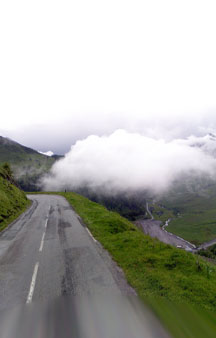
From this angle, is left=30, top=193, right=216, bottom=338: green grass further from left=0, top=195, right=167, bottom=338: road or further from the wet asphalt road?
the wet asphalt road

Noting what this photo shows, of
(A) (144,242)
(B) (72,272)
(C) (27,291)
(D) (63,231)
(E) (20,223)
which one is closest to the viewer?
(C) (27,291)

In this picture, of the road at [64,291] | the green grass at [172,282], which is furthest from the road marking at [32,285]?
the green grass at [172,282]

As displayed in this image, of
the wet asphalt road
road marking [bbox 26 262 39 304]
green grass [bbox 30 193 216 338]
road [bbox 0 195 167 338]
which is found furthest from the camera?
the wet asphalt road

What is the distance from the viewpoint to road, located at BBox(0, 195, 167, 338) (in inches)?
244

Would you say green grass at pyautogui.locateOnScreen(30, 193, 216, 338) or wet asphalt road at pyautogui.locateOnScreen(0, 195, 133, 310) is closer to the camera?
green grass at pyautogui.locateOnScreen(30, 193, 216, 338)

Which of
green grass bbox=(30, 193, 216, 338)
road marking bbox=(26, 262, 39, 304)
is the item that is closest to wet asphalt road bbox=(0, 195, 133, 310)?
road marking bbox=(26, 262, 39, 304)

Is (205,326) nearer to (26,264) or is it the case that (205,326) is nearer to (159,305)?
(159,305)

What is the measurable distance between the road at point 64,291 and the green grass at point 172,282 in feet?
2.09

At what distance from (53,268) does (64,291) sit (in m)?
2.73

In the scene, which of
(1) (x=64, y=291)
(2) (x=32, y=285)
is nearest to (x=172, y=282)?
(1) (x=64, y=291)

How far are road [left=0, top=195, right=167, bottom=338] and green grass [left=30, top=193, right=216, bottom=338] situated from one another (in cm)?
64

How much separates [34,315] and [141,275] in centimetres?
543

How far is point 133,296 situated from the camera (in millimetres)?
7848

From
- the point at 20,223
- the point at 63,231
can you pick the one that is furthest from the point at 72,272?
the point at 20,223
